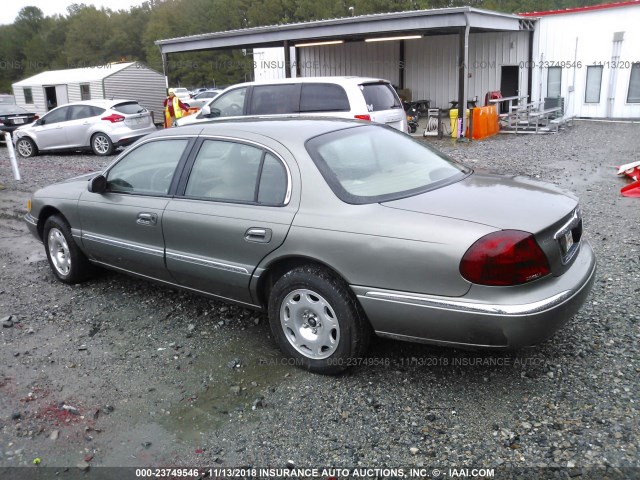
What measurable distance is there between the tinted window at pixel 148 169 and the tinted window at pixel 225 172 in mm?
267

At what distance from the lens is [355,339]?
3.39m

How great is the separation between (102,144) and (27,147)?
2695mm

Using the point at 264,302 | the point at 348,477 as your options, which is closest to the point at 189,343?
the point at 264,302

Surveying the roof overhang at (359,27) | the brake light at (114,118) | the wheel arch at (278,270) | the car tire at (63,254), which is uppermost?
the roof overhang at (359,27)

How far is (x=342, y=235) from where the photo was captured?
334cm

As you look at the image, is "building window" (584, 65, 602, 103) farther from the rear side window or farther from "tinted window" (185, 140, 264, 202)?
"tinted window" (185, 140, 264, 202)

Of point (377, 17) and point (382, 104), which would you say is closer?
point (382, 104)

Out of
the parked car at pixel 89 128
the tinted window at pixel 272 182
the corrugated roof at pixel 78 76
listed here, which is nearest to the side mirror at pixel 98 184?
the tinted window at pixel 272 182

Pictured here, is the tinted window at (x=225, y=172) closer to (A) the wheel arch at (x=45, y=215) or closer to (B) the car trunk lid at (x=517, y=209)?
(B) the car trunk lid at (x=517, y=209)

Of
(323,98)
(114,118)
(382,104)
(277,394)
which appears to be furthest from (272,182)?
(114,118)

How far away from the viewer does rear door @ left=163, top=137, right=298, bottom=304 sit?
371 cm

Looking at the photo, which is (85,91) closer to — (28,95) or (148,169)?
(28,95)

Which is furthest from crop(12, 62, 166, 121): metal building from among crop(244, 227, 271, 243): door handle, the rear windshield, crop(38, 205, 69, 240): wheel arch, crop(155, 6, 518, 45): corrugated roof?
crop(244, 227, 271, 243): door handle

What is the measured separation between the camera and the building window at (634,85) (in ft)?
61.2
